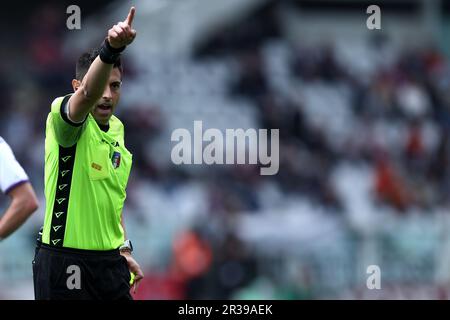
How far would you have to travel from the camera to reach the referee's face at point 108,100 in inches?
250

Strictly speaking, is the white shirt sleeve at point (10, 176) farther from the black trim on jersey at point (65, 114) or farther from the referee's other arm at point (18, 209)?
the black trim on jersey at point (65, 114)

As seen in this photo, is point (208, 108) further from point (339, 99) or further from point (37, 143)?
point (37, 143)

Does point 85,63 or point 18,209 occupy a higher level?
point 85,63

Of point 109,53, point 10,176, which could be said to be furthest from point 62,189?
point 109,53

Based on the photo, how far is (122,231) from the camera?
6.64 metres

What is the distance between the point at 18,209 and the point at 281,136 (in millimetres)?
12804

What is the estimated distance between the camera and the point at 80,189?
6305 millimetres

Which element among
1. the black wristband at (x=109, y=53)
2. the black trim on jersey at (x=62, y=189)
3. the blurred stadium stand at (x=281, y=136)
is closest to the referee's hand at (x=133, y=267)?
the black trim on jersey at (x=62, y=189)

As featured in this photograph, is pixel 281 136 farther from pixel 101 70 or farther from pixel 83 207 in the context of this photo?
pixel 101 70

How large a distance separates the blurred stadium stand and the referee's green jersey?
22.0ft

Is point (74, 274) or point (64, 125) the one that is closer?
point (64, 125)

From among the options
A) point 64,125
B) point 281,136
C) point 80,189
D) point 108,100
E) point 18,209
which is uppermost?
point 281,136

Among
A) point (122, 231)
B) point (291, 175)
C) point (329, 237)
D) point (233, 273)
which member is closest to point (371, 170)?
point (291, 175)

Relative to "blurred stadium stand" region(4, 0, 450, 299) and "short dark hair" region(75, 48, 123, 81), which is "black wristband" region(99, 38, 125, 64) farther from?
"blurred stadium stand" region(4, 0, 450, 299)
